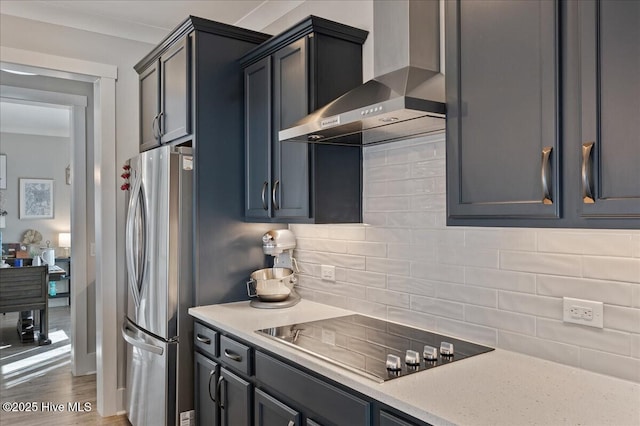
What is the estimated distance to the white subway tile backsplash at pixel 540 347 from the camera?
65.8 inches

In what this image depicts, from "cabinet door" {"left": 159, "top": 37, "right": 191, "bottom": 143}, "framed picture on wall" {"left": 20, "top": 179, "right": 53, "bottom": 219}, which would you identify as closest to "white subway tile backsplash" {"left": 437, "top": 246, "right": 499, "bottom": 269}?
"cabinet door" {"left": 159, "top": 37, "right": 191, "bottom": 143}

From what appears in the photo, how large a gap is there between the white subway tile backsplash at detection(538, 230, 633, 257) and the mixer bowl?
1.45 m

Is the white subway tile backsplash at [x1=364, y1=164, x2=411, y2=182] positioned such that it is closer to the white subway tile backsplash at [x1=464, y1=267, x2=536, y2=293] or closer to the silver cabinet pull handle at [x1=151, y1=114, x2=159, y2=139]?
the white subway tile backsplash at [x1=464, y1=267, x2=536, y2=293]

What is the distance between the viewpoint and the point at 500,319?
6.22 ft

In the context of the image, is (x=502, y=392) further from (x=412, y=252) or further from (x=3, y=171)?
(x=3, y=171)

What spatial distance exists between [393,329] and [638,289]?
3.30ft

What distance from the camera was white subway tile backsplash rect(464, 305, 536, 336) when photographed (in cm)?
180

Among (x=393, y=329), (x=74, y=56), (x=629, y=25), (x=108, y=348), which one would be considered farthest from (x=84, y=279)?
(x=629, y=25)

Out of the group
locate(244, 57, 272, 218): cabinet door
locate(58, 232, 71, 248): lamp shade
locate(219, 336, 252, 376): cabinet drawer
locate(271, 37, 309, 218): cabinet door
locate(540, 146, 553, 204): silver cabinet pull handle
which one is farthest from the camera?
locate(58, 232, 71, 248): lamp shade

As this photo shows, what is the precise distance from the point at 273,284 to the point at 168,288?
0.59 metres

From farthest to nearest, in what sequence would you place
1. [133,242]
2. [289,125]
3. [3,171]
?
[3,171] < [133,242] < [289,125]

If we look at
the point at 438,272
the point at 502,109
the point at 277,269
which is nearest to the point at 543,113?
the point at 502,109

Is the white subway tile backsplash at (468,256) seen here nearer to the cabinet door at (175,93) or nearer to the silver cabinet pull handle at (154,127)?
the cabinet door at (175,93)

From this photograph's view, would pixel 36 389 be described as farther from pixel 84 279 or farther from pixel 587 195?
pixel 587 195
